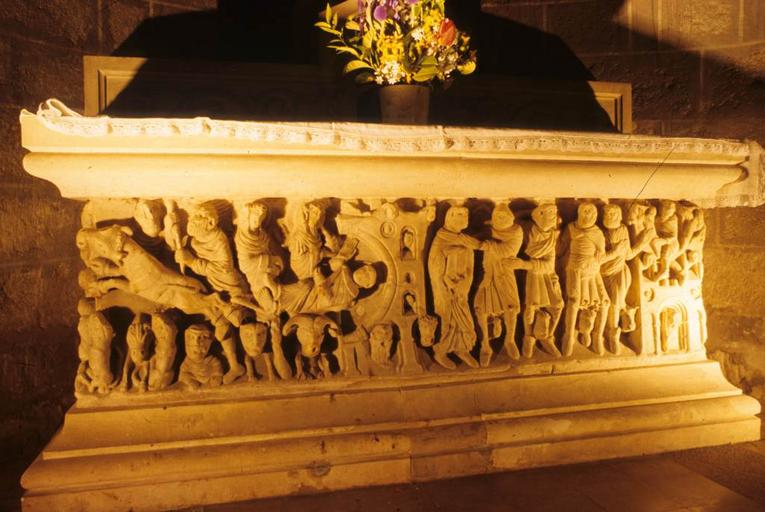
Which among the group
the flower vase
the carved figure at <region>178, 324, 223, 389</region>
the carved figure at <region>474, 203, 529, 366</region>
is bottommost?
the carved figure at <region>178, 324, 223, 389</region>

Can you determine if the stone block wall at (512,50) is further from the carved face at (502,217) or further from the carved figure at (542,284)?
the carved face at (502,217)

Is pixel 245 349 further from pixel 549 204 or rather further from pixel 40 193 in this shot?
pixel 40 193

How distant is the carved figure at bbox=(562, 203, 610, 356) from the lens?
2850 millimetres

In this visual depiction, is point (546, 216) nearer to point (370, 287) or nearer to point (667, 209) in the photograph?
point (667, 209)

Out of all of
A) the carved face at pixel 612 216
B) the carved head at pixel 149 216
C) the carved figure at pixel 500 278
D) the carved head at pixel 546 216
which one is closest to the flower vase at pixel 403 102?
the carved figure at pixel 500 278

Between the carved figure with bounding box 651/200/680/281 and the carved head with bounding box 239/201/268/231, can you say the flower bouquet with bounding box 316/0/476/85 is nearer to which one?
the carved head with bounding box 239/201/268/231

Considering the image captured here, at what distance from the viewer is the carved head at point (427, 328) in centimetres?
272

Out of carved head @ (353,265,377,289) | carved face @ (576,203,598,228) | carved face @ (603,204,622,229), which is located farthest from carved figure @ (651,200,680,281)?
carved head @ (353,265,377,289)

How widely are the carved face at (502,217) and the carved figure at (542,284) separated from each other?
15cm

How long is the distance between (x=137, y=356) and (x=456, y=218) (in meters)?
1.50

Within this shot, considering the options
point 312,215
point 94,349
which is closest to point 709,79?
point 312,215

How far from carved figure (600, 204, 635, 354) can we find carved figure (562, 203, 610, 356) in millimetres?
50

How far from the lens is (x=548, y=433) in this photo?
267 cm

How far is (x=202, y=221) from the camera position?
2.48m
